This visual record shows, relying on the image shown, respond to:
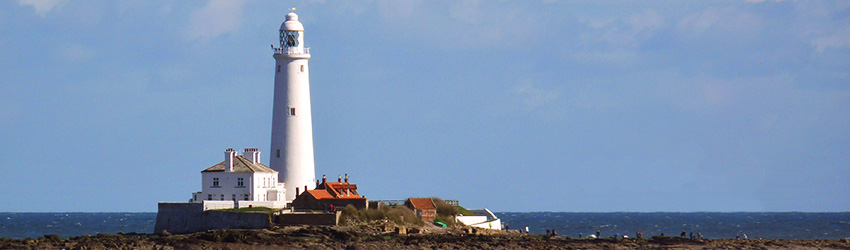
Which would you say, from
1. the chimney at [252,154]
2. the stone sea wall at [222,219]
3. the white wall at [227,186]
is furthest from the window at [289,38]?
the stone sea wall at [222,219]

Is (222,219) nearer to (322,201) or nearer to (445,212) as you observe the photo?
(322,201)

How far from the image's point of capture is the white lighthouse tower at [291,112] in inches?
2159

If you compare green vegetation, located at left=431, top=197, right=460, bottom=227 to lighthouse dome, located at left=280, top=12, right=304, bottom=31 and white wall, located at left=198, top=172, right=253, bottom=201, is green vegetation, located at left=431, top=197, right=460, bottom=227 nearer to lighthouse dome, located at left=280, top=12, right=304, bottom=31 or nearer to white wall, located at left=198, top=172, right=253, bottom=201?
white wall, located at left=198, top=172, right=253, bottom=201

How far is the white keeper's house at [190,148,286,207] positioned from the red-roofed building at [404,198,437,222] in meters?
6.05

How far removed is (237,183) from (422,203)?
8858 mm

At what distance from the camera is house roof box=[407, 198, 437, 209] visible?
55.8 meters

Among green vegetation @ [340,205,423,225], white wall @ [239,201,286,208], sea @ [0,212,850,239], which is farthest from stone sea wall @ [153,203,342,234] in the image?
sea @ [0,212,850,239]

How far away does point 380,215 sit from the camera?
50.5 metres

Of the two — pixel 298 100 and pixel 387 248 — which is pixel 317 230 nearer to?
pixel 387 248

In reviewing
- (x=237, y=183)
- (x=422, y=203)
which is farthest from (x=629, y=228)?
(x=237, y=183)

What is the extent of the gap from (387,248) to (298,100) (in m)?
14.2

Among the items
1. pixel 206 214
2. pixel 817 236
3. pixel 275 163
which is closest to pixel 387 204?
pixel 275 163

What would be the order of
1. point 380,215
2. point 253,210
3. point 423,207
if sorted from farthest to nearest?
1. point 423,207
2. point 380,215
3. point 253,210

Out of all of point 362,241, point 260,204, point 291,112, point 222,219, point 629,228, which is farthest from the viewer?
point 629,228
